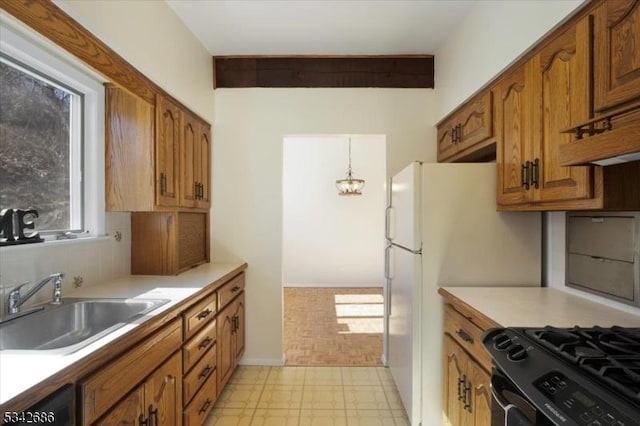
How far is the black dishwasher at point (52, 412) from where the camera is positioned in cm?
76

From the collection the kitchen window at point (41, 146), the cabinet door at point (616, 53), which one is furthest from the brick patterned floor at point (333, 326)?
the cabinet door at point (616, 53)

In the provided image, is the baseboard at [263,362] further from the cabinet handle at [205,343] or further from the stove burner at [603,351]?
the stove burner at [603,351]

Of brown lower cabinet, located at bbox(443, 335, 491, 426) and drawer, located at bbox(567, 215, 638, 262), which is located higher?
drawer, located at bbox(567, 215, 638, 262)

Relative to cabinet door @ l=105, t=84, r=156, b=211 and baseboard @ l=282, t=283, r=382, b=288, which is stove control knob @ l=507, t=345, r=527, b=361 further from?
baseboard @ l=282, t=283, r=382, b=288

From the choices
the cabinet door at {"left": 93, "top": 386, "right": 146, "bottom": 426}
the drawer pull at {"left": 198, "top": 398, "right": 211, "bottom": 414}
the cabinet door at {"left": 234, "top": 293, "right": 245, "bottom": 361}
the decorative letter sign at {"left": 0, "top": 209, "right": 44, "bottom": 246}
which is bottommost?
the drawer pull at {"left": 198, "top": 398, "right": 211, "bottom": 414}

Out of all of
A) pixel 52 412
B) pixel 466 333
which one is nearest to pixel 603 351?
pixel 466 333

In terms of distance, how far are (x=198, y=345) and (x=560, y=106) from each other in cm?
210

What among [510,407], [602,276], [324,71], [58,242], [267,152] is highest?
[324,71]

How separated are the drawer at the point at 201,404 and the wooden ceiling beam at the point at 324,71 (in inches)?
91.7

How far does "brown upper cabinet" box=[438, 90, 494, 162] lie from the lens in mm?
2037

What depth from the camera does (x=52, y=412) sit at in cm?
84

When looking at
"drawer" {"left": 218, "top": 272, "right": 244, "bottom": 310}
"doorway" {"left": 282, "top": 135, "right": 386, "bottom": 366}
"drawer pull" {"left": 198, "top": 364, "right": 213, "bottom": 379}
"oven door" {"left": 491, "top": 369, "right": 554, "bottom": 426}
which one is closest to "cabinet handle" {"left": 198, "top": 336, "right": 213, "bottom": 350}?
"drawer pull" {"left": 198, "top": 364, "right": 213, "bottom": 379}

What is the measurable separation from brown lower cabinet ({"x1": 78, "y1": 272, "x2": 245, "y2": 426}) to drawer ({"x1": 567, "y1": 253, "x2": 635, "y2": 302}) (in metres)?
1.99

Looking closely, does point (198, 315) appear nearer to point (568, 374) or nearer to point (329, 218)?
point (568, 374)
